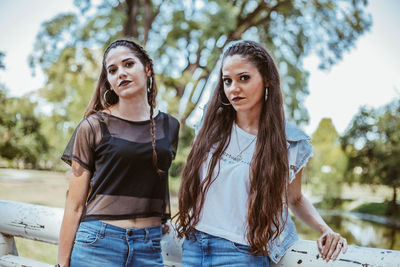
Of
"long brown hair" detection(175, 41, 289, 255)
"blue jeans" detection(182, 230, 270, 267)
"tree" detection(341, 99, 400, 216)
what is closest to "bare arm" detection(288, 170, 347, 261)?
"long brown hair" detection(175, 41, 289, 255)

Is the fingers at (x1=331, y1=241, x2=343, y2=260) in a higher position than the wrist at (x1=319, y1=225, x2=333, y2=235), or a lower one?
lower

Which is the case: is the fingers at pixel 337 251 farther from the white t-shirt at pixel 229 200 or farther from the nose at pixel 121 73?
the nose at pixel 121 73

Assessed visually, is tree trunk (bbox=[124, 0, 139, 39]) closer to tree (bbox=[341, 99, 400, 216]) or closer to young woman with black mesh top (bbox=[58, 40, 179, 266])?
young woman with black mesh top (bbox=[58, 40, 179, 266])

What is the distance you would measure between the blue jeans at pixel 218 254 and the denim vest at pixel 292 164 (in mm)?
62

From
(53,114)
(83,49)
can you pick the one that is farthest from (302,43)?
(53,114)

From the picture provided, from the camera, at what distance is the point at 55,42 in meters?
11.2

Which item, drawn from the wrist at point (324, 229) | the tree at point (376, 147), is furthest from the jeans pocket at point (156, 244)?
the tree at point (376, 147)

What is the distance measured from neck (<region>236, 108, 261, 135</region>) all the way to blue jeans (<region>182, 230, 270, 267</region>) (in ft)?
1.74

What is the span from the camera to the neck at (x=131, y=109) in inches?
70.6

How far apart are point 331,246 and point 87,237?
1.09 m

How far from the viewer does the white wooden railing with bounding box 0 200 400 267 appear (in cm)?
131

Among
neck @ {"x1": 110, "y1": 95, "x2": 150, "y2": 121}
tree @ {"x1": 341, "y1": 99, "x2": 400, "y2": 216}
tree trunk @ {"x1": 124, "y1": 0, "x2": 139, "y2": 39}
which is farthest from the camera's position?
tree @ {"x1": 341, "y1": 99, "x2": 400, "y2": 216}

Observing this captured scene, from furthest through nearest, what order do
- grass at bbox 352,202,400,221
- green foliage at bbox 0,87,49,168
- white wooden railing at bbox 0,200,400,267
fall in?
grass at bbox 352,202,400,221 → green foliage at bbox 0,87,49,168 → white wooden railing at bbox 0,200,400,267

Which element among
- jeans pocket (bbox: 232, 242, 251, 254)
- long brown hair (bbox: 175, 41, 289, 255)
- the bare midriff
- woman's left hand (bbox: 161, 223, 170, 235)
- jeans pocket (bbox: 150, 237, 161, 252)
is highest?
long brown hair (bbox: 175, 41, 289, 255)
